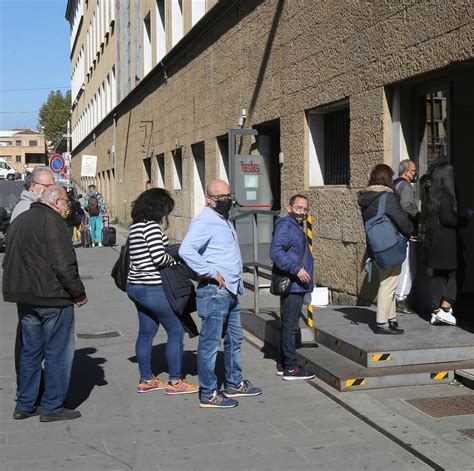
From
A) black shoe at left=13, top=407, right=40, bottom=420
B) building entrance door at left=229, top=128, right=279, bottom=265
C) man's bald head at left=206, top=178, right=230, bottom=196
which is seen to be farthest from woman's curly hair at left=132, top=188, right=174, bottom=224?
building entrance door at left=229, top=128, right=279, bottom=265

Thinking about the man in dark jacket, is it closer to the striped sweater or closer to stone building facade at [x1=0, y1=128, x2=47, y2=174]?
the striped sweater

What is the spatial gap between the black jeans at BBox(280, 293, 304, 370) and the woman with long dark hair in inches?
66.3

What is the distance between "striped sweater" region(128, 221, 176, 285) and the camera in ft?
19.3

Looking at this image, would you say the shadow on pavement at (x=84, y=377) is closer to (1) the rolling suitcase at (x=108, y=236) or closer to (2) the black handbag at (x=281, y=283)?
(2) the black handbag at (x=281, y=283)

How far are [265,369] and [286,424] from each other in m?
1.77

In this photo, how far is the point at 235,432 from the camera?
518 cm

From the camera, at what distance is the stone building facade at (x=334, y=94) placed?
26.5 feet

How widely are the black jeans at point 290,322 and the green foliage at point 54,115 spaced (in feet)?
326

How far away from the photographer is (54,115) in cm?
10400

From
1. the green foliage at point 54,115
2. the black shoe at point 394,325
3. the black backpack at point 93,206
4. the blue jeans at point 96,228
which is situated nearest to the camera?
the black shoe at point 394,325

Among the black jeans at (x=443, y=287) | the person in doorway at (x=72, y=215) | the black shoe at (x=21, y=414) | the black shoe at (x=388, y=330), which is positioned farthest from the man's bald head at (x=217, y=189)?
the person in doorway at (x=72, y=215)

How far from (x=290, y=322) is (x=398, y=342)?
3.40 ft

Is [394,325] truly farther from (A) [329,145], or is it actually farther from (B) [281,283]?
(A) [329,145]

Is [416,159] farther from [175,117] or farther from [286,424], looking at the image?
[175,117]
